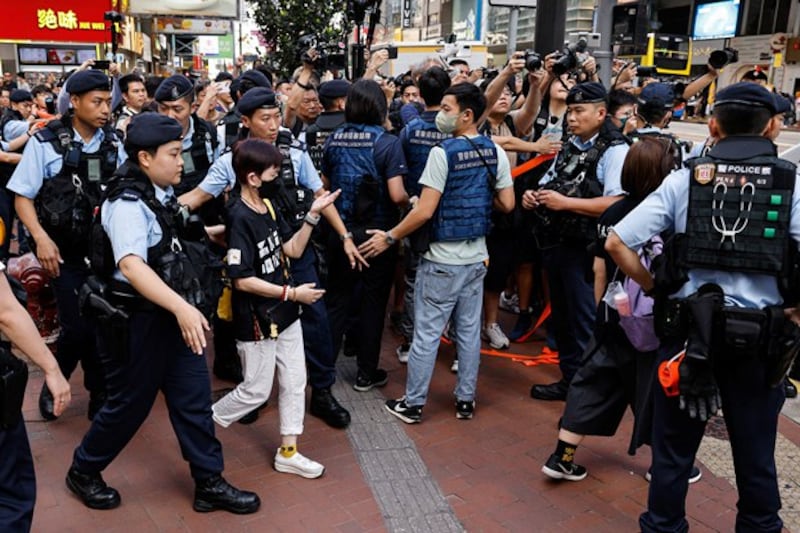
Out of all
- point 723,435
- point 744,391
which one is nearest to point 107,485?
point 744,391

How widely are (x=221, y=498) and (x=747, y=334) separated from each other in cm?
244

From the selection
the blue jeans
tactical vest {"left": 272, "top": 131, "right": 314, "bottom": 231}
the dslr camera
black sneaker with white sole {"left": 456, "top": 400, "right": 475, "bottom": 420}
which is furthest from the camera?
the dslr camera

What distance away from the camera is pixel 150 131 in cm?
322

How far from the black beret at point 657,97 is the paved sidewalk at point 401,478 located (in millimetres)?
2239

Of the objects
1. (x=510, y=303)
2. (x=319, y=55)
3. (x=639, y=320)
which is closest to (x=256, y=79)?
(x=319, y=55)

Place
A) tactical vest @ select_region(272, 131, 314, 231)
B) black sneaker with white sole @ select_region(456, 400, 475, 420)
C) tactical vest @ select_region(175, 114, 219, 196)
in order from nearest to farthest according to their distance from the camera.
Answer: tactical vest @ select_region(272, 131, 314, 231) → black sneaker with white sole @ select_region(456, 400, 475, 420) → tactical vest @ select_region(175, 114, 219, 196)

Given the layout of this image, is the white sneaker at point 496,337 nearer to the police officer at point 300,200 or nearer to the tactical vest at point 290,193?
the police officer at point 300,200

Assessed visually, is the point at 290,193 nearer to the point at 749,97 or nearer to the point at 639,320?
the point at 639,320

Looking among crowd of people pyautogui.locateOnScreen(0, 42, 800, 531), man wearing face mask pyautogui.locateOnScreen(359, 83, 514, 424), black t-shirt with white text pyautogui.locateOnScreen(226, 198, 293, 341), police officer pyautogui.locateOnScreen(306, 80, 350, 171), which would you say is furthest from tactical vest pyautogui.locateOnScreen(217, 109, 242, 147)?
black t-shirt with white text pyautogui.locateOnScreen(226, 198, 293, 341)

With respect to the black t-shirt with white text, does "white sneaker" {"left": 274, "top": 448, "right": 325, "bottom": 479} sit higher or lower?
lower

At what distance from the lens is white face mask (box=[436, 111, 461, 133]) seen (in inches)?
169

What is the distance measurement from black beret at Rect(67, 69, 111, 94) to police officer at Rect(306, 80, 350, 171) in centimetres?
156

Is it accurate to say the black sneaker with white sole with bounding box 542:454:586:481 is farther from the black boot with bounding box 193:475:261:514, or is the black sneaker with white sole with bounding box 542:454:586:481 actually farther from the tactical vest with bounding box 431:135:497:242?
the black boot with bounding box 193:475:261:514

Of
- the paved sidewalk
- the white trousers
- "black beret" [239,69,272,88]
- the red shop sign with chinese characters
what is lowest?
the paved sidewalk
